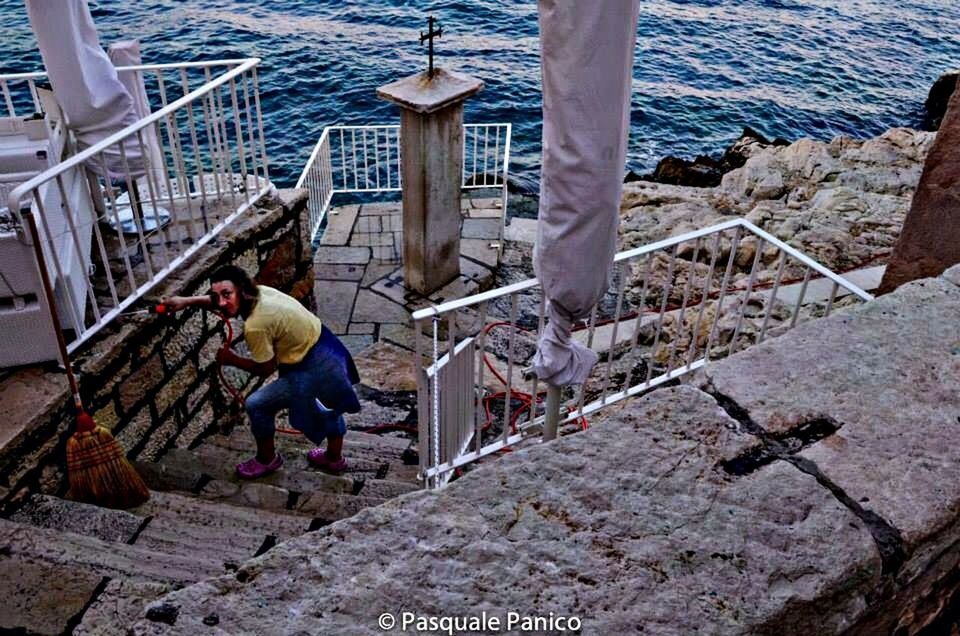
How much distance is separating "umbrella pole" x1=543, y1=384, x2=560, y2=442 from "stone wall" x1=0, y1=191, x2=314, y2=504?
2.23 metres

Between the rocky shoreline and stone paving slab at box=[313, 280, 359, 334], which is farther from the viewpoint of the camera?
the rocky shoreline

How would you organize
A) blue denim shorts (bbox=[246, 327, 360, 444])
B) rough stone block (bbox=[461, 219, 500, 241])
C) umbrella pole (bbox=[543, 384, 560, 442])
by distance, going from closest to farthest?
umbrella pole (bbox=[543, 384, 560, 442])
blue denim shorts (bbox=[246, 327, 360, 444])
rough stone block (bbox=[461, 219, 500, 241])

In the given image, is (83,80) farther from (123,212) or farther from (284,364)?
(284,364)

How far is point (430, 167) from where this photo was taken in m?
6.96

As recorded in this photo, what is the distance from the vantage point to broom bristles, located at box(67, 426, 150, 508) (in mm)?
3594

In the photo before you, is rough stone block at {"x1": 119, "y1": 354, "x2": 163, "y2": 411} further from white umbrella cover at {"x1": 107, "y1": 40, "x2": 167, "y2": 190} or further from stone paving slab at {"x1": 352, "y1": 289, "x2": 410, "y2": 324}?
stone paving slab at {"x1": 352, "y1": 289, "x2": 410, "y2": 324}

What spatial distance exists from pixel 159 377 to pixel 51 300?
1.04m

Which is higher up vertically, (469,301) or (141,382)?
(469,301)

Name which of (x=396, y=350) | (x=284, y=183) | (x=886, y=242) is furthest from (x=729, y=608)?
(x=284, y=183)

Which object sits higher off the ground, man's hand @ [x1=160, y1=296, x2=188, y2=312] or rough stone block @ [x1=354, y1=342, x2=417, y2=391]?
man's hand @ [x1=160, y1=296, x2=188, y2=312]

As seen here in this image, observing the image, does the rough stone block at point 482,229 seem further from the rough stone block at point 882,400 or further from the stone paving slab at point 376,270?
the rough stone block at point 882,400

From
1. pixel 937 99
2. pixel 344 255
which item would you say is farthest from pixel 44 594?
pixel 937 99

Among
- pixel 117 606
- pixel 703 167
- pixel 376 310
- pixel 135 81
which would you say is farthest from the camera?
pixel 703 167

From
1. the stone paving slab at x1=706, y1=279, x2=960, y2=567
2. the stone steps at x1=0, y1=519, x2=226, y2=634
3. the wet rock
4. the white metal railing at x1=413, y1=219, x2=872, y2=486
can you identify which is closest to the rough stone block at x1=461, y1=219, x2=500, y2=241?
the white metal railing at x1=413, y1=219, x2=872, y2=486
